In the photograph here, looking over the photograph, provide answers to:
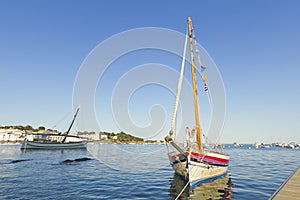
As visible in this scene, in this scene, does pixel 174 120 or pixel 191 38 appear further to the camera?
pixel 191 38

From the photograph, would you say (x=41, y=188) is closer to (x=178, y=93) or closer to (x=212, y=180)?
(x=178, y=93)

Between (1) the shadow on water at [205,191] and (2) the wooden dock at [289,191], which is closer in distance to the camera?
(2) the wooden dock at [289,191]

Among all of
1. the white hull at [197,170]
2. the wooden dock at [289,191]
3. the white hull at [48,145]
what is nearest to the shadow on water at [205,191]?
the white hull at [197,170]

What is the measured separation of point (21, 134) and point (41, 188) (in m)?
154

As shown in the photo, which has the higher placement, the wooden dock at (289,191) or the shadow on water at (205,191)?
the wooden dock at (289,191)

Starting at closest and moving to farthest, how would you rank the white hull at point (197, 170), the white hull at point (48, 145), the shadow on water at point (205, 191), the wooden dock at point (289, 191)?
the wooden dock at point (289, 191)
the shadow on water at point (205, 191)
the white hull at point (197, 170)
the white hull at point (48, 145)

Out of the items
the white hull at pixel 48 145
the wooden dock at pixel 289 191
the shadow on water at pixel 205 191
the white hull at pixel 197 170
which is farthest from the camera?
the white hull at pixel 48 145

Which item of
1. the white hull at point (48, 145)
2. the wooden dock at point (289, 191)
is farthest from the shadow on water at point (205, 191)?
the white hull at point (48, 145)

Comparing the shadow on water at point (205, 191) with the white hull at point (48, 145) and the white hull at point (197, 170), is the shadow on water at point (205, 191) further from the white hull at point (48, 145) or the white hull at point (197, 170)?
the white hull at point (48, 145)

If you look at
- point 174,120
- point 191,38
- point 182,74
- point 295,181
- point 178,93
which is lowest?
point 295,181

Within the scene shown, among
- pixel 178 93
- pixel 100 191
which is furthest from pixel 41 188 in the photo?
pixel 178 93

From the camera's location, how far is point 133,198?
51.5ft

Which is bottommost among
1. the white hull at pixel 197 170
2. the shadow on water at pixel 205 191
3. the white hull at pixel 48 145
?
the white hull at pixel 48 145

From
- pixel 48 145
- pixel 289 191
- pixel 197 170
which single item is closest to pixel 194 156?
pixel 197 170
